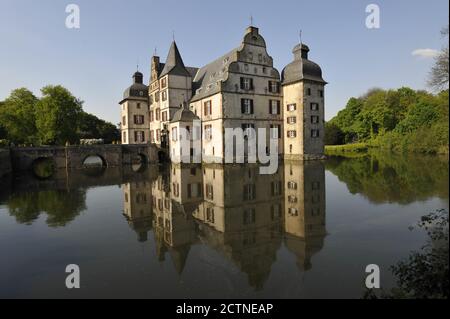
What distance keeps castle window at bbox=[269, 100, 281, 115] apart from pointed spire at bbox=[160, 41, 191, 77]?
1369 centimetres

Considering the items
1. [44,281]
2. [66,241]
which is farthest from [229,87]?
[44,281]

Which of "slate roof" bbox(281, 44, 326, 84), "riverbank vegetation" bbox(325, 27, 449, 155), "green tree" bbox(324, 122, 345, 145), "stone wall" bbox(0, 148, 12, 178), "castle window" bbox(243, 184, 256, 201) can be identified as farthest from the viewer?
"green tree" bbox(324, 122, 345, 145)

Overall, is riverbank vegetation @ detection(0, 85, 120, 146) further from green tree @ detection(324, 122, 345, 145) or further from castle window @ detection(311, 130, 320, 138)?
green tree @ detection(324, 122, 345, 145)

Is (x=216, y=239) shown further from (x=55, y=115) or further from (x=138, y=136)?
(x=55, y=115)

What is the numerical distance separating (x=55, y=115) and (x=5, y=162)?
2145cm

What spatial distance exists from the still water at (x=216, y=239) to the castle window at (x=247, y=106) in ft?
61.1

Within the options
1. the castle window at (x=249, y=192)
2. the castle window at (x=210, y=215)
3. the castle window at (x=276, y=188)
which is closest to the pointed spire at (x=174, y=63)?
the castle window at (x=249, y=192)

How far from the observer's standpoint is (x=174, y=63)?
4272cm

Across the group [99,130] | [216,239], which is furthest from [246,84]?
[99,130]

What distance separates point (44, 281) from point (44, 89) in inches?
2126

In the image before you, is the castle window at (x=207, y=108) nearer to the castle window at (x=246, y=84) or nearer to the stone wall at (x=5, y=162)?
the castle window at (x=246, y=84)

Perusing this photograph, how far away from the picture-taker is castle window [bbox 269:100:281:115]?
3862 cm

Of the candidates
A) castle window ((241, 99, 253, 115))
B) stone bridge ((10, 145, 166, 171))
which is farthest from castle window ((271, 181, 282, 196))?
stone bridge ((10, 145, 166, 171))
